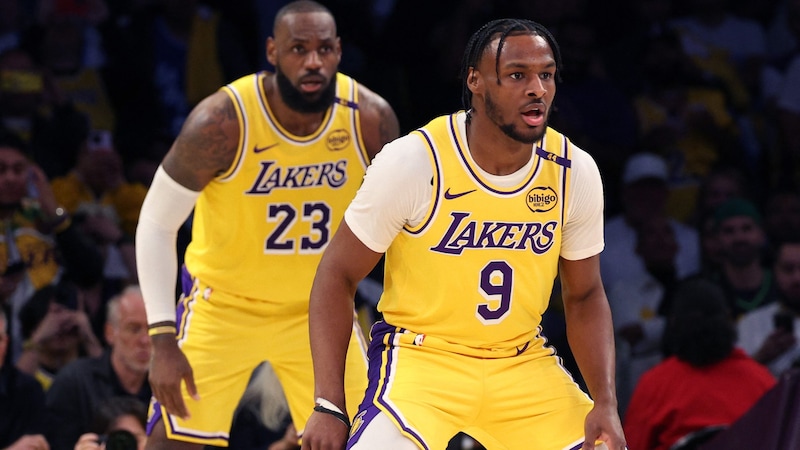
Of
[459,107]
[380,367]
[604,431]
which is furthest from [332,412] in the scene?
[459,107]

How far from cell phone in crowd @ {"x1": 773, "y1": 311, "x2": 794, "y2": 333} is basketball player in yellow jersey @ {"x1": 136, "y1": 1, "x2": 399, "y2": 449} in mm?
2760

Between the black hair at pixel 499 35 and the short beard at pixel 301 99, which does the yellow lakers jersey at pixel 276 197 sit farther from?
the black hair at pixel 499 35

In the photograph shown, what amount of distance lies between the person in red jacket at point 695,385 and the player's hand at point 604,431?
200cm

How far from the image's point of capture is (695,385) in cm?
567

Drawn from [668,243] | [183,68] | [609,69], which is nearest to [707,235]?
[668,243]

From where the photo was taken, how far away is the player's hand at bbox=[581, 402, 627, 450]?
12.0 feet

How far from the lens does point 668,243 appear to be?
7.45 metres

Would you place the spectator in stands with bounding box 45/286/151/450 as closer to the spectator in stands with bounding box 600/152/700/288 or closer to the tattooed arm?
the tattooed arm

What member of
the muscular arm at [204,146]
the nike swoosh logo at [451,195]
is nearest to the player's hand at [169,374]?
the muscular arm at [204,146]

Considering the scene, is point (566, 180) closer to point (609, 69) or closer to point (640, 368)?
point (640, 368)

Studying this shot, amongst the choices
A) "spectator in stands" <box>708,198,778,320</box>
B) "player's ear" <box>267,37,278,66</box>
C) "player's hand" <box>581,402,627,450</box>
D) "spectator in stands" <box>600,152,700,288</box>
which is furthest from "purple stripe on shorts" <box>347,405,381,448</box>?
"spectator in stands" <box>600,152,700,288</box>

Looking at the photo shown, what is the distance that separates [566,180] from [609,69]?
4.87m

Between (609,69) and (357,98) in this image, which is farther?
(609,69)

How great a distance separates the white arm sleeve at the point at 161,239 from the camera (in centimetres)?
472
